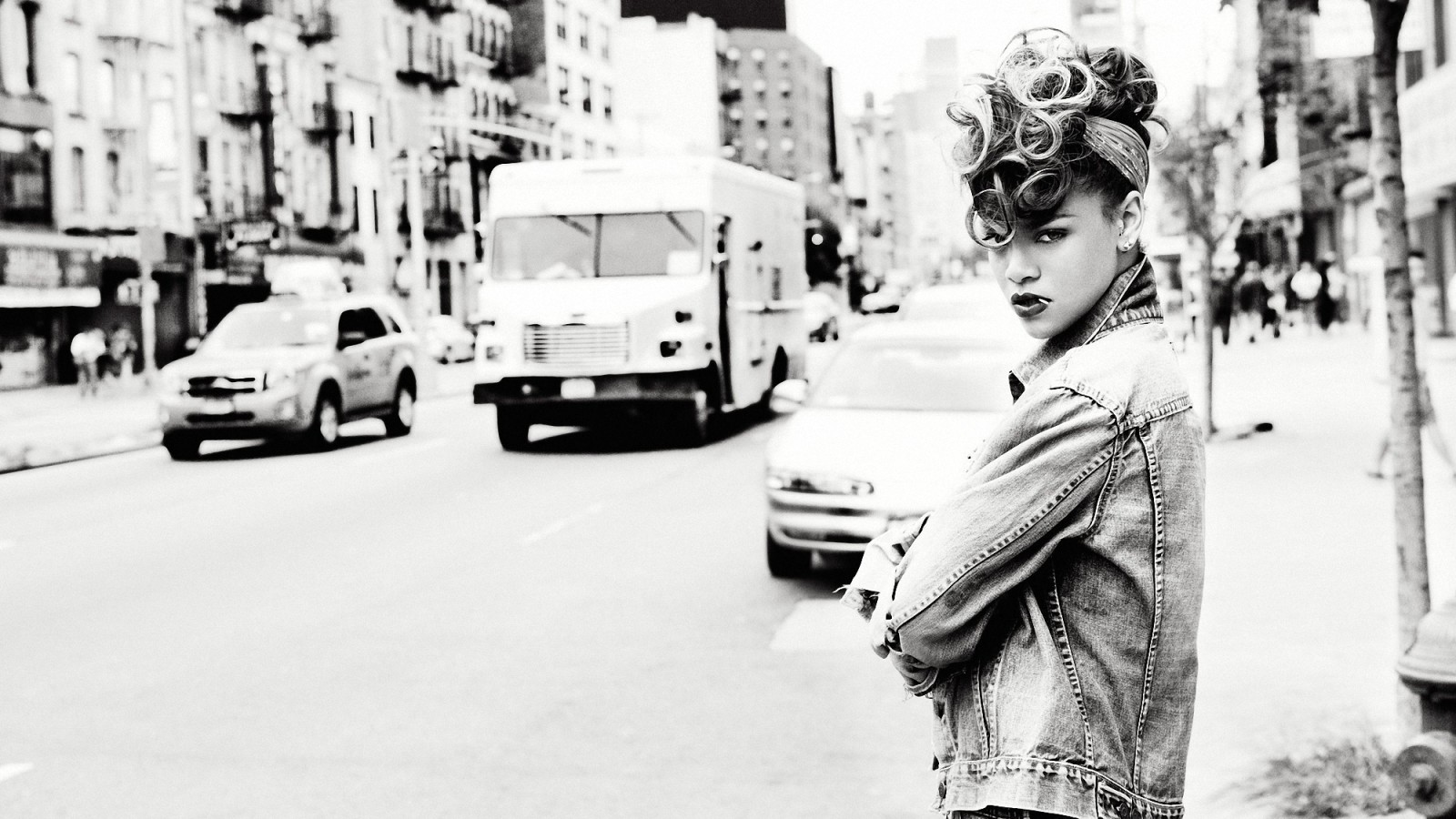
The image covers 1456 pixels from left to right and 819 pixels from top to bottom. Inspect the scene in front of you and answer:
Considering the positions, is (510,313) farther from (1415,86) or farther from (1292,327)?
(1292,327)

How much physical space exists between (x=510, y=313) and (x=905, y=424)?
32.2 ft

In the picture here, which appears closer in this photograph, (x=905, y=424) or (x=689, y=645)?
(x=689, y=645)

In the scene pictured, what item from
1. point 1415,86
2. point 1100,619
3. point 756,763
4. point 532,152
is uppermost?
point 532,152

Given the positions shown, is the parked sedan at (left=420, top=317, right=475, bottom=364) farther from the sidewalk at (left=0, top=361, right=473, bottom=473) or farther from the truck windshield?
the truck windshield

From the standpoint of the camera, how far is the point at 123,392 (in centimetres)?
3906

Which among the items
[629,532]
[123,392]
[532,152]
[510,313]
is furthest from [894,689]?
[532,152]

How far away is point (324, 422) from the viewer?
20.1m

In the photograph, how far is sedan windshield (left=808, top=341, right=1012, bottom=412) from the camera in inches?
412

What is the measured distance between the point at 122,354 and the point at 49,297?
268 cm

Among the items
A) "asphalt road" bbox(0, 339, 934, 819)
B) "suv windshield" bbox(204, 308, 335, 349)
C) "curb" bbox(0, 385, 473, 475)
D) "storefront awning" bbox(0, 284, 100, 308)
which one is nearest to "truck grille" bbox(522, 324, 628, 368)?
"suv windshield" bbox(204, 308, 335, 349)

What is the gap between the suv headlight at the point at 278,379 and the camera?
1947 cm

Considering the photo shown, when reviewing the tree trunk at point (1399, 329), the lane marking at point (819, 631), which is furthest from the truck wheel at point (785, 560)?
the tree trunk at point (1399, 329)

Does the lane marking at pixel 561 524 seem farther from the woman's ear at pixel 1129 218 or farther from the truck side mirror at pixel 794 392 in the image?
the woman's ear at pixel 1129 218

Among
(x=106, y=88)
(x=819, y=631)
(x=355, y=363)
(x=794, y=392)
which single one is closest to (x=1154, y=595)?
(x=819, y=631)
